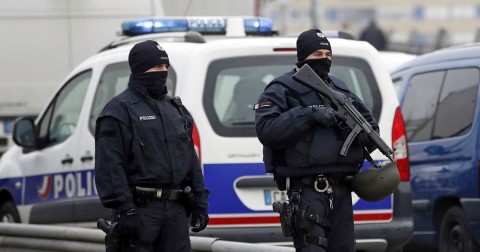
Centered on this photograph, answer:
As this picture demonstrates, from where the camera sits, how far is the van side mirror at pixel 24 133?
11180 millimetres

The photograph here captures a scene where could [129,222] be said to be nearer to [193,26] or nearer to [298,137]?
[298,137]

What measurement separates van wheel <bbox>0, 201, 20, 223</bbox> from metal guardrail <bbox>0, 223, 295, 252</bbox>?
1.35 ft

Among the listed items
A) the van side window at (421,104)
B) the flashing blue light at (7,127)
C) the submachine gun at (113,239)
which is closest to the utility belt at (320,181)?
the submachine gun at (113,239)

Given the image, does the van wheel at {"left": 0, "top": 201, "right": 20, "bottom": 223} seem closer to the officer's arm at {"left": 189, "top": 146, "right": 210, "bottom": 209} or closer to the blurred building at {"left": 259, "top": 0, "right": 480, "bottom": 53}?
the officer's arm at {"left": 189, "top": 146, "right": 210, "bottom": 209}

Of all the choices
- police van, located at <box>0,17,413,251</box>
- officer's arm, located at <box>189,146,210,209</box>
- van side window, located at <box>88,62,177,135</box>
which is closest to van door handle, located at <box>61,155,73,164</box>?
police van, located at <box>0,17,413,251</box>

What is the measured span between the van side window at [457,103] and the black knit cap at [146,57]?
12.7 ft

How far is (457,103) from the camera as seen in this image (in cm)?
1145

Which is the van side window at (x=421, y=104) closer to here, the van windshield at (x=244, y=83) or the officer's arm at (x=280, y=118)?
the van windshield at (x=244, y=83)

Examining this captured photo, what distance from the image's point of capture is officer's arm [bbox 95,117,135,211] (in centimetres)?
754

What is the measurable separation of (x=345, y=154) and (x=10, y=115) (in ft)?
30.5

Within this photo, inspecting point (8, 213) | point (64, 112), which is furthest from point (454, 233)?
point (8, 213)

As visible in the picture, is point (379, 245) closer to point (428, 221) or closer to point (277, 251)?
point (277, 251)

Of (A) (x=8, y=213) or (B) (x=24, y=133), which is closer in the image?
(B) (x=24, y=133)

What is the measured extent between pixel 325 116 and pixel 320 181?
39cm
